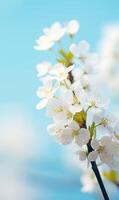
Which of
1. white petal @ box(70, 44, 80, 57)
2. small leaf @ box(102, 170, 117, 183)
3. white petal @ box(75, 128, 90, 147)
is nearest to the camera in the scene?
white petal @ box(75, 128, 90, 147)

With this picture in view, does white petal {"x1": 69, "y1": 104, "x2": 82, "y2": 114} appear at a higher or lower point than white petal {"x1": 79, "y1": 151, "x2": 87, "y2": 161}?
higher

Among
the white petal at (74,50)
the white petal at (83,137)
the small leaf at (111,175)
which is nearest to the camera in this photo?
the white petal at (83,137)

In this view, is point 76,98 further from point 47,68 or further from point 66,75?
point 47,68

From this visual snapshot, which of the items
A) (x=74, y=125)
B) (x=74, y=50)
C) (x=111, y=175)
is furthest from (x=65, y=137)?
(x=111, y=175)

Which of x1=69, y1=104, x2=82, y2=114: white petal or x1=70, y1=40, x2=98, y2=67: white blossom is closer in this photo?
x1=69, y1=104, x2=82, y2=114: white petal

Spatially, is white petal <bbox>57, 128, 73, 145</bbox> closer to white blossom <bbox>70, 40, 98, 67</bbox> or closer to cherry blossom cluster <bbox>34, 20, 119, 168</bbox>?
cherry blossom cluster <bbox>34, 20, 119, 168</bbox>

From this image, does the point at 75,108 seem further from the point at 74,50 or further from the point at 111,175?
the point at 111,175

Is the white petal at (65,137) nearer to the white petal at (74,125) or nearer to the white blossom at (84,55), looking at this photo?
the white petal at (74,125)

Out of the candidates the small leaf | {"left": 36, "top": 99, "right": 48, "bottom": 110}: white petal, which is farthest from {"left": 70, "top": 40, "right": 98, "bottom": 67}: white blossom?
the small leaf

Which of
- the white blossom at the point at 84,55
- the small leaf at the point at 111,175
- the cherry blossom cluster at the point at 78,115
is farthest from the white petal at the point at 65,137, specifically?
the small leaf at the point at 111,175

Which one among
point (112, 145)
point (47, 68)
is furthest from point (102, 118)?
point (47, 68)

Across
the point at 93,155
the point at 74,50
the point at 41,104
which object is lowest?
the point at 93,155
